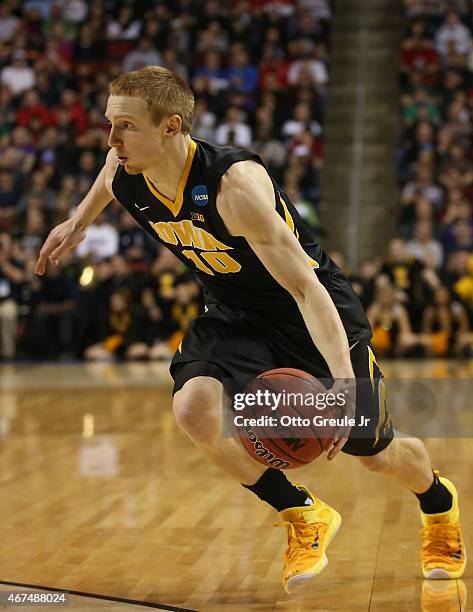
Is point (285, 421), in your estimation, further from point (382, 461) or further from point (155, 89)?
point (155, 89)

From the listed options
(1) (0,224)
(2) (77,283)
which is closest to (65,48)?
(1) (0,224)

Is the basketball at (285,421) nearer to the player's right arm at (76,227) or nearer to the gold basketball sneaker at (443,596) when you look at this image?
the gold basketball sneaker at (443,596)

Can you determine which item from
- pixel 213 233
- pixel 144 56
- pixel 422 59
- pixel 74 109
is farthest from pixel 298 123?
pixel 213 233

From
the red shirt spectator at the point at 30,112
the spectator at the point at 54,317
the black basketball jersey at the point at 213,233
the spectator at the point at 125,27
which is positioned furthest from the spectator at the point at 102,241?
the black basketball jersey at the point at 213,233

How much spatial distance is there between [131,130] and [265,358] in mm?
951

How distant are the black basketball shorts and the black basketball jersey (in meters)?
0.06

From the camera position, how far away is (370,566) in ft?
14.3

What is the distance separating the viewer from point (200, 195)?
374cm

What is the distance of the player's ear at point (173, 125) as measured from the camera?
145 inches

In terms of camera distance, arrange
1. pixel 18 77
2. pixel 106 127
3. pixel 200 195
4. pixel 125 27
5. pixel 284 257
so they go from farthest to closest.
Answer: pixel 125 27
pixel 18 77
pixel 106 127
pixel 200 195
pixel 284 257

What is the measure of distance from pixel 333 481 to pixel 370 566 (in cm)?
180

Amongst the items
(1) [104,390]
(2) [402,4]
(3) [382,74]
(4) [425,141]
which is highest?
(2) [402,4]

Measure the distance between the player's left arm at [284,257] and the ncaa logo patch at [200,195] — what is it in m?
0.08

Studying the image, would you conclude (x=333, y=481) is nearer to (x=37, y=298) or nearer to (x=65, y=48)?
(x=37, y=298)
